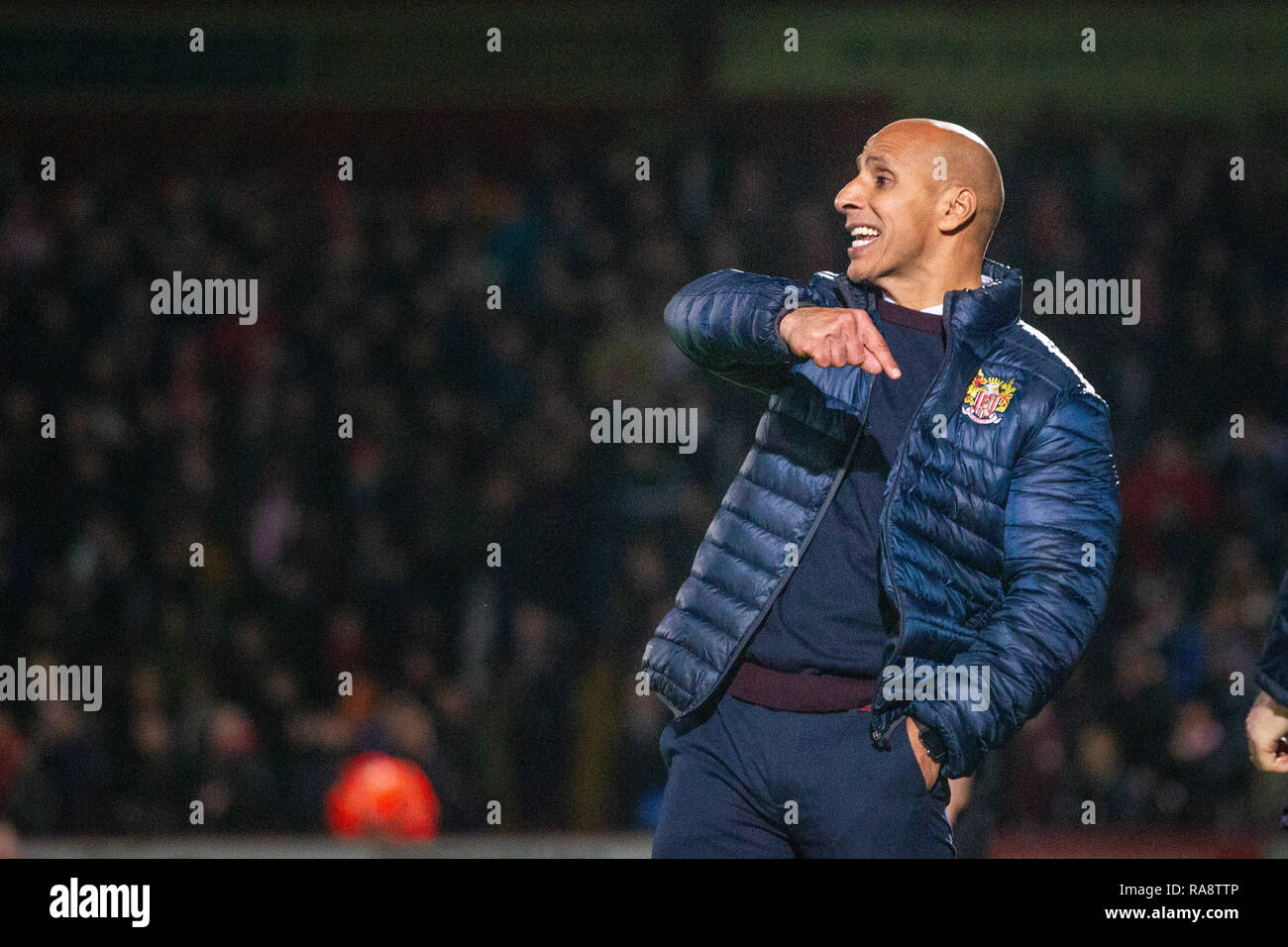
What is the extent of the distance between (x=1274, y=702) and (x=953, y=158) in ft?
3.80

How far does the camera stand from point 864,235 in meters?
3.37

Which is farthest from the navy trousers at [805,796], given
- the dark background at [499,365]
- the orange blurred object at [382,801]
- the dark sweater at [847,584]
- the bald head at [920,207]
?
the dark background at [499,365]

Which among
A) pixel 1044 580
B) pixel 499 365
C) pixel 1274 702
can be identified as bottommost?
pixel 1274 702

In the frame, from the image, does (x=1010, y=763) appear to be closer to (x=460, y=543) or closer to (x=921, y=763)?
(x=460, y=543)

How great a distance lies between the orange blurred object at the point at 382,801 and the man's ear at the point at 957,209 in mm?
4317

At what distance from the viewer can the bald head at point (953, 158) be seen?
332 cm

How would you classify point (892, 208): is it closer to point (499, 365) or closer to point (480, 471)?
point (480, 471)
